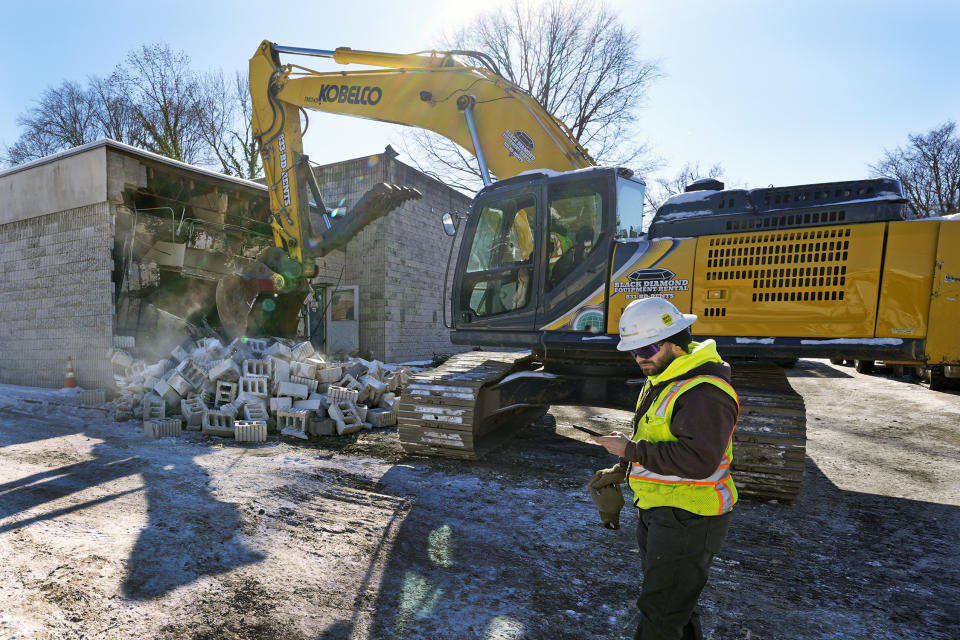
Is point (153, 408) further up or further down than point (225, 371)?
further down

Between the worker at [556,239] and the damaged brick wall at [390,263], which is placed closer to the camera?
the worker at [556,239]

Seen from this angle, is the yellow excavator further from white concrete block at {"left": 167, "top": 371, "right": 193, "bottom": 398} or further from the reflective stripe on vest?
white concrete block at {"left": 167, "top": 371, "right": 193, "bottom": 398}

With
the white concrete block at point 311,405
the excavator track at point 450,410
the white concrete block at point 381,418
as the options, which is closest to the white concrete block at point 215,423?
the white concrete block at point 311,405

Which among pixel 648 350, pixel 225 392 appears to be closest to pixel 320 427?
pixel 225 392

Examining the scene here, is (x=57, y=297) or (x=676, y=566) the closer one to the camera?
(x=676, y=566)

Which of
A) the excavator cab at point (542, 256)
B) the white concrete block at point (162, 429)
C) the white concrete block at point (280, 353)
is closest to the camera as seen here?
the excavator cab at point (542, 256)

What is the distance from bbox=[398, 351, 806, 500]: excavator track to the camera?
4301 mm

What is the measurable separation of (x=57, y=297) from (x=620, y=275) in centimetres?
1111

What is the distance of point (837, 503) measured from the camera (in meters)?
→ 4.48

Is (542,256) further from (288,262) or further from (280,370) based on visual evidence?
(288,262)

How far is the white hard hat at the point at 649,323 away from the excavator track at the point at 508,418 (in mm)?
2869

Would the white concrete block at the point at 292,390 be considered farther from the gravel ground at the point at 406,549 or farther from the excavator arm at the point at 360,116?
the excavator arm at the point at 360,116

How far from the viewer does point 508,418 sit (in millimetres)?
6723

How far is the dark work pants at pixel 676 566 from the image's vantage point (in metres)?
1.92
